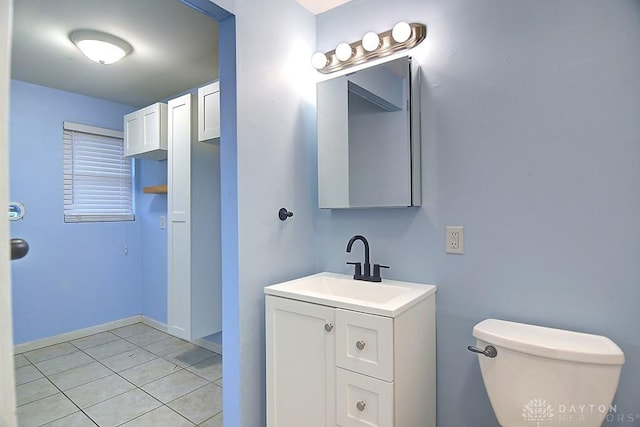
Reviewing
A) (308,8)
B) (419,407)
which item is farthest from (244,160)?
(419,407)

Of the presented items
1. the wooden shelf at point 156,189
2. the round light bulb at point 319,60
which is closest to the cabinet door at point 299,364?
the round light bulb at point 319,60

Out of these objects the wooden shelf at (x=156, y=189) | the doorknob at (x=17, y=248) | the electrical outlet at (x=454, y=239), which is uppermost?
the wooden shelf at (x=156, y=189)

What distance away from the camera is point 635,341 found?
1.12 m

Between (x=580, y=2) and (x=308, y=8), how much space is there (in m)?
1.32

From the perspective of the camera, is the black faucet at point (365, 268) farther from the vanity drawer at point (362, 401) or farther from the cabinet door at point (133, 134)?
the cabinet door at point (133, 134)

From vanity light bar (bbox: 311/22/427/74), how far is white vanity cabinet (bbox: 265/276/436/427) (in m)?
1.22

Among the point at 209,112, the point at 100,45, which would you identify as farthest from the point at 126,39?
the point at 209,112

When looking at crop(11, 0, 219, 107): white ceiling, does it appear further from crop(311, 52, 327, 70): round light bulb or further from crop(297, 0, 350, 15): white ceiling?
crop(311, 52, 327, 70): round light bulb

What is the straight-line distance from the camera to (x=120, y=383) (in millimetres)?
2336

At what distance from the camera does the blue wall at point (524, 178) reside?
3.75 feet

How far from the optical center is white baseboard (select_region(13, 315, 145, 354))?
286 centimetres

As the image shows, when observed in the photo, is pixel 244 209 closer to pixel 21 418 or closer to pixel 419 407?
pixel 419 407

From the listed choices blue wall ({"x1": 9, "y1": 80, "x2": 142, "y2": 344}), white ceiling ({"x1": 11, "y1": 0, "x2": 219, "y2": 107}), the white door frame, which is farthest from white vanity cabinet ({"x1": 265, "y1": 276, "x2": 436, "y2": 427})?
blue wall ({"x1": 9, "y1": 80, "x2": 142, "y2": 344})

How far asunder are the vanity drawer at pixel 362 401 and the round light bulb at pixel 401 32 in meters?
1.50
